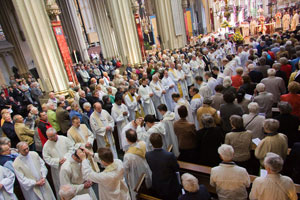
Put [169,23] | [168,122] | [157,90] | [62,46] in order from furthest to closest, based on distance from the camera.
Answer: [169,23]
[62,46]
[157,90]
[168,122]

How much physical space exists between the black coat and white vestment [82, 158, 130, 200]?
0.50 metres

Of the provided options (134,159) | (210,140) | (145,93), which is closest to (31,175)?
(134,159)

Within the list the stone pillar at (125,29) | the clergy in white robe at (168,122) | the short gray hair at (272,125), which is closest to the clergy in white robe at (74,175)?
the clergy in white robe at (168,122)

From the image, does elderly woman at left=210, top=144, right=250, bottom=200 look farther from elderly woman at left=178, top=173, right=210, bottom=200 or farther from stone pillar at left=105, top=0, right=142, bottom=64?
stone pillar at left=105, top=0, right=142, bottom=64

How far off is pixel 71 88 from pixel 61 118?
278cm

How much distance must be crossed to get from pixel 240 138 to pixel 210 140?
48 centimetres

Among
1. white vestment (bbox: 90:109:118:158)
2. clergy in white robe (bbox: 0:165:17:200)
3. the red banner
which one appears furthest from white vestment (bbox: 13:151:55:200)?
the red banner

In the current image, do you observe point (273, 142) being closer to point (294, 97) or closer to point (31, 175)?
point (294, 97)

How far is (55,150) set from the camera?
3.87 metres

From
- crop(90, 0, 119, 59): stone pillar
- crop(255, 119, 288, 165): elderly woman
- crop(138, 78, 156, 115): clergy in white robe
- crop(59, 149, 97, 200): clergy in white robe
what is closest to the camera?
crop(255, 119, 288, 165): elderly woman

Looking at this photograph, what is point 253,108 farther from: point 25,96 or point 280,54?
point 25,96

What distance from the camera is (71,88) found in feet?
25.7

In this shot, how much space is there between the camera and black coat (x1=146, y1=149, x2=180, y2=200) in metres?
2.96

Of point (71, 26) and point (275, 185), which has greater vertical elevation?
point (71, 26)
